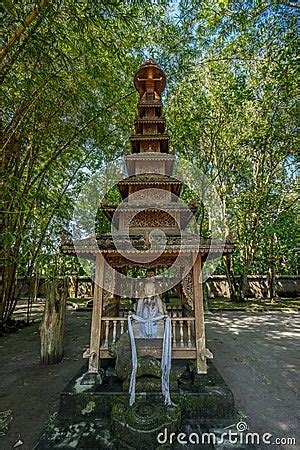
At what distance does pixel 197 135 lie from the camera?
12602mm

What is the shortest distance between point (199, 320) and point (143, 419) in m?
1.80

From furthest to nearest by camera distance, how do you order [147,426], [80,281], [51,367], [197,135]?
[80,281] < [197,135] < [51,367] < [147,426]

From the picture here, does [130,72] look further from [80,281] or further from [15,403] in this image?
[80,281]

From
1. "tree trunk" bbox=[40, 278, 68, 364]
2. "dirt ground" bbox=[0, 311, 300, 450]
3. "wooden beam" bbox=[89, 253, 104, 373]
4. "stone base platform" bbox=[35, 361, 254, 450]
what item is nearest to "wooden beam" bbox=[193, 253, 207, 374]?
"stone base platform" bbox=[35, 361, 254, 450]

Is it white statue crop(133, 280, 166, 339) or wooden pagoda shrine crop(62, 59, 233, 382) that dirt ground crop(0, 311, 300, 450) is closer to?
wooden pagoda shrine crop(62, 59, 233, 382)

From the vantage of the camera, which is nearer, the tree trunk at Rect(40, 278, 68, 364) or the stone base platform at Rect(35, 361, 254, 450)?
the stone base platform at Rect(35, 361, 254, 450)

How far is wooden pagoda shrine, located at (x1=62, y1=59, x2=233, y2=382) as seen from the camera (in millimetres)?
4352

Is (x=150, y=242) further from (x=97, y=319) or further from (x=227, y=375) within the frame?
(x=227, y=375)

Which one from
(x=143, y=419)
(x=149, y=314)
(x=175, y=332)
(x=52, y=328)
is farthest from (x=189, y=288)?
(x=52, y=328)

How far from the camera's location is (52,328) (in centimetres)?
596

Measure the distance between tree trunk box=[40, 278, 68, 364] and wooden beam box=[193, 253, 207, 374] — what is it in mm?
3378

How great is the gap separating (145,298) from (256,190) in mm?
11240

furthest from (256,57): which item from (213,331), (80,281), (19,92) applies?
(80,281)

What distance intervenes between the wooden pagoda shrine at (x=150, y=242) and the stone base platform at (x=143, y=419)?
65 centimetres
